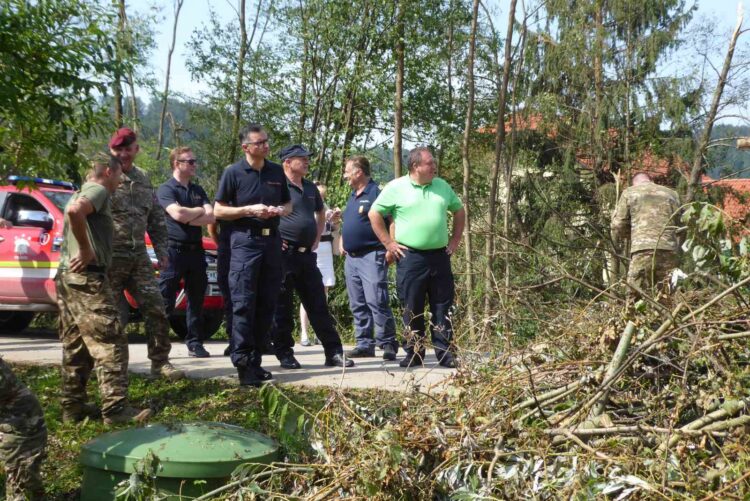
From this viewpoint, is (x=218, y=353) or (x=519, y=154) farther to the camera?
(x=519, y=154)

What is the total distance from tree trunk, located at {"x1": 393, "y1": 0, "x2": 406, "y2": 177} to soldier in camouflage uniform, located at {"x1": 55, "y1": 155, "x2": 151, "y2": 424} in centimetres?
974

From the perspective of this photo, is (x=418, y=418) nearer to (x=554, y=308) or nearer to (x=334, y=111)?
(x=554, y=308)

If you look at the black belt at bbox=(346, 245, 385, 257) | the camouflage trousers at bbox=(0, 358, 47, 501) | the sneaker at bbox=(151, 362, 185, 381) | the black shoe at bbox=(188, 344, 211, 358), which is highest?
the black belt at bbox=(346, 245, 385, 257)

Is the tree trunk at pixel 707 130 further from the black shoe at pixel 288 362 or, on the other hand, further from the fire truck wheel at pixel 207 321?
the black shoe at pixel 288 362

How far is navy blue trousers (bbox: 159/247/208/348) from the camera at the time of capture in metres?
8.56

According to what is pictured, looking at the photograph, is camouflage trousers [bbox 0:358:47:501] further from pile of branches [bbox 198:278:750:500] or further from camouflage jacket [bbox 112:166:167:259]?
camouflage jacket [bbox 112:166:167:259]

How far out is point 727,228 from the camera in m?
3.90

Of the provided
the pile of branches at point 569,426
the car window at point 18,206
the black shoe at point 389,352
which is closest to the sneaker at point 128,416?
the pile of branches at point 569,426

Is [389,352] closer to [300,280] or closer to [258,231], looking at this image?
[300,280]

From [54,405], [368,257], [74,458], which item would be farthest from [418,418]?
[368,257]

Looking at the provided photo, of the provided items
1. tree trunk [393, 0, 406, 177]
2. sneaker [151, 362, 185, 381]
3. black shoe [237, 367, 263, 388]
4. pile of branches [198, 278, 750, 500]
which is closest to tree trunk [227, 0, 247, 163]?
tree trunk [393, 0, 406, 177]

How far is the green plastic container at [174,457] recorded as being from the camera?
371 cm

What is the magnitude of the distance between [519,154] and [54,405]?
18.1 metres

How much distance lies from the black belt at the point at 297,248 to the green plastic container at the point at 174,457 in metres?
4.05
